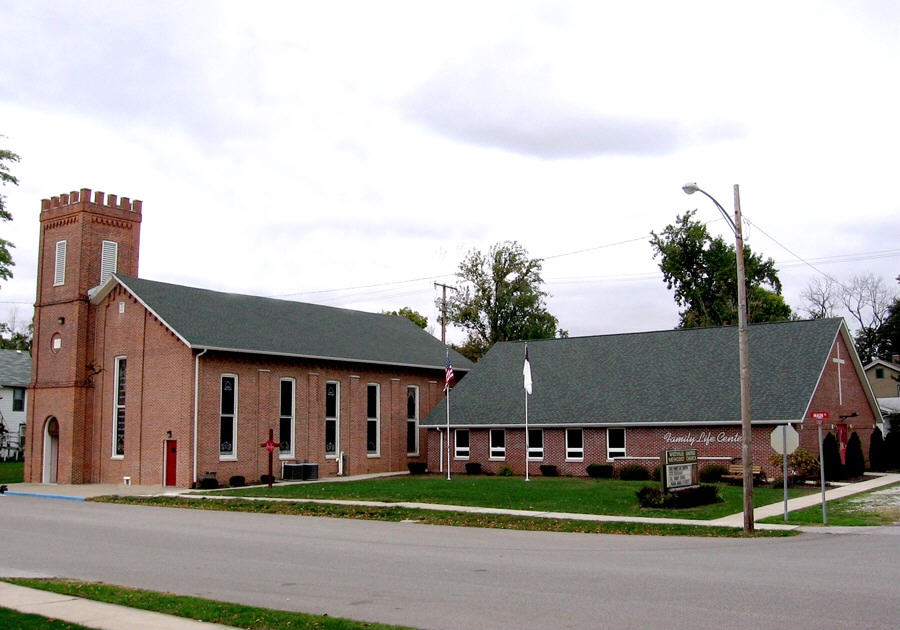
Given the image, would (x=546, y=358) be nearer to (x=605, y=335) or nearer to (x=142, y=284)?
(x=605, y=335)

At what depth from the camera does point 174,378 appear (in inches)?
1563

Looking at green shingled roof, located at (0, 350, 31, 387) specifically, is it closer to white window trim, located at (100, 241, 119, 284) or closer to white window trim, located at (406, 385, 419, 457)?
white window trim, located at (100, 241, 119, 284)

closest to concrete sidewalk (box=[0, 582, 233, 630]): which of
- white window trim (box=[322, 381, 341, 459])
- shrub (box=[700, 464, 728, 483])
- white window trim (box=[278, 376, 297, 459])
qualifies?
shrub (box=[700, 464, 728, 483])

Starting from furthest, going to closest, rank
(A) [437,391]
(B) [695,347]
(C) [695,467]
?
(A) [437,391]
(B) [695,347]
(C) [695,467]

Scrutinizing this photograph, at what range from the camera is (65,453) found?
42906 mm

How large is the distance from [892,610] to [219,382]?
33398 mm

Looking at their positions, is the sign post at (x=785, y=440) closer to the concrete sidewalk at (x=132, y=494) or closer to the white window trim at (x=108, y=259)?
the concrete sidewalk at (x=132, y=494)

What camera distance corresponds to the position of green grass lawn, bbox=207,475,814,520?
2639cm

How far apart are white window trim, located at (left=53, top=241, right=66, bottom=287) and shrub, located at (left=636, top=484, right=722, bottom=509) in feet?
106

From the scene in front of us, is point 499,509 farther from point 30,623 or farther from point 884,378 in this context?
point 884,378

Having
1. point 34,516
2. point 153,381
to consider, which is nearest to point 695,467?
point 34,516

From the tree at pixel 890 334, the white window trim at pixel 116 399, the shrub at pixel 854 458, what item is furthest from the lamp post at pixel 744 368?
the tree at pixel 890 334

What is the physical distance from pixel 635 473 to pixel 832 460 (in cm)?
801

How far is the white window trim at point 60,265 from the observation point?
45.1 metres
